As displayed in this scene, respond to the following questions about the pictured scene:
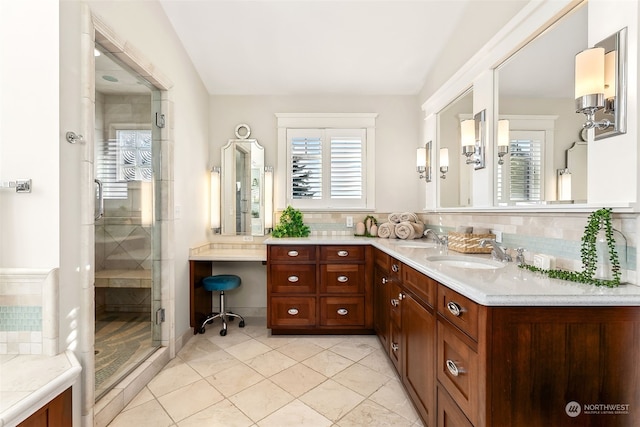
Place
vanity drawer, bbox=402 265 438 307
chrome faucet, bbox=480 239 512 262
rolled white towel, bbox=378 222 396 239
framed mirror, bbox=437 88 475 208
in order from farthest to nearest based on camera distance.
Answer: rolled white towel, bbox=378 222 396 239
framed mirror, bbox=437 88 475 208
chrome faucet, bbox=480 239 512 262
vanity drawer, bbox=402 265 438 307

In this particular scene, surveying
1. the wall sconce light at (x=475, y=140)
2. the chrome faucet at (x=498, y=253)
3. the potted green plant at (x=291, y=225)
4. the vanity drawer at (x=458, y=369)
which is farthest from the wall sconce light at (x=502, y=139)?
the potted green plant at (x=291, y=225)

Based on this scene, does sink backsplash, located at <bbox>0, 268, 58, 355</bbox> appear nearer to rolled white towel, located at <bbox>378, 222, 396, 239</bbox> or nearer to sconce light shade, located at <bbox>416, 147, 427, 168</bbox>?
rolled white towel, located at <bbox>378, 222, 396, 239</bbox>

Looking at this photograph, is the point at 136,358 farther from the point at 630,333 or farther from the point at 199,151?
the point at 630,333

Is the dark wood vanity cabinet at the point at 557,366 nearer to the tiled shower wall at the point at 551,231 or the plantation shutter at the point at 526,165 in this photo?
the tiled shower wall at the point at 551,231

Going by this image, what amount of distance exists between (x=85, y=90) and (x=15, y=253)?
2.91ft

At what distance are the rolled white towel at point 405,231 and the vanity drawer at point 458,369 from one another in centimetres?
166

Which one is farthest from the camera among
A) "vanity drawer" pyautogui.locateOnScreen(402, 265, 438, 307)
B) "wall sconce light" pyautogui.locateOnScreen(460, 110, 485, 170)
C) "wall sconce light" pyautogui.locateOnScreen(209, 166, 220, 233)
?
"wall sconce light" pyautogui.locateOnScreen(209, 166, 220, 233)

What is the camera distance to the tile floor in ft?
5.78

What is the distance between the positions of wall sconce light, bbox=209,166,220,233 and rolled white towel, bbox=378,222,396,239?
189cm

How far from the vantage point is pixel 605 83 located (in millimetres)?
1188

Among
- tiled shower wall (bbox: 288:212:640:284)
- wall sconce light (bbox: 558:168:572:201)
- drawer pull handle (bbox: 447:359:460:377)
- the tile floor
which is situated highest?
wall sconce light (bbox: 558:168:572:201)

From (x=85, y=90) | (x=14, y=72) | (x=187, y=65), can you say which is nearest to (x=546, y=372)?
(x=85, y=90)

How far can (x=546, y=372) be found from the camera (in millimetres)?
1006

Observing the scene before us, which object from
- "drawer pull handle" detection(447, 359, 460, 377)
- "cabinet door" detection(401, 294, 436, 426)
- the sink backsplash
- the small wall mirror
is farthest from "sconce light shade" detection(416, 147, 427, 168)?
the sink backsplash
